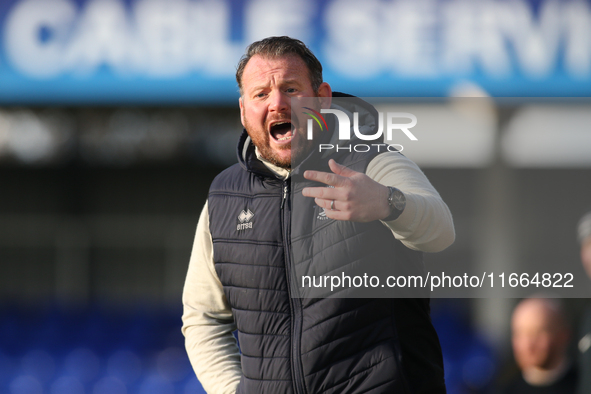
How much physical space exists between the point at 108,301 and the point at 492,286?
801 cm

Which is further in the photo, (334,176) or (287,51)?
(287,51)

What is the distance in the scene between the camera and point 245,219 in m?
1.70

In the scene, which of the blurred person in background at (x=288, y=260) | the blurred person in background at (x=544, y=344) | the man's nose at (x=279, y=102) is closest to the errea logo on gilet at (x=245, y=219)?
the blurred person in background at (x=288, y=260)

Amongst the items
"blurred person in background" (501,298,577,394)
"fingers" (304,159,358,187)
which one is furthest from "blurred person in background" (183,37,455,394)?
"blurred person in background" (501,298,577,394)

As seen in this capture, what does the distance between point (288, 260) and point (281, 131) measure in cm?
33

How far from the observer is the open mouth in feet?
5.49

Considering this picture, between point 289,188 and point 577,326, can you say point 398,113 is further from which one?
point 577,326

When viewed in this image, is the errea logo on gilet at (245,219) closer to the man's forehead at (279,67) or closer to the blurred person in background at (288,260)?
the blurred person in background at (288,260)

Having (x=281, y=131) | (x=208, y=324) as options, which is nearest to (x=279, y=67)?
(x=281, y=131)

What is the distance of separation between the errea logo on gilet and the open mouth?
196mm

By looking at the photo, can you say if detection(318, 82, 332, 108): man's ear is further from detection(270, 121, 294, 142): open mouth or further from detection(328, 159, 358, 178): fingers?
detection(328, 159, 358, 178): fingers

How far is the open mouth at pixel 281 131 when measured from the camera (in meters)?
1.67

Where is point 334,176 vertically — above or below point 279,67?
below

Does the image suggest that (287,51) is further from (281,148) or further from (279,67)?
(281,148)
